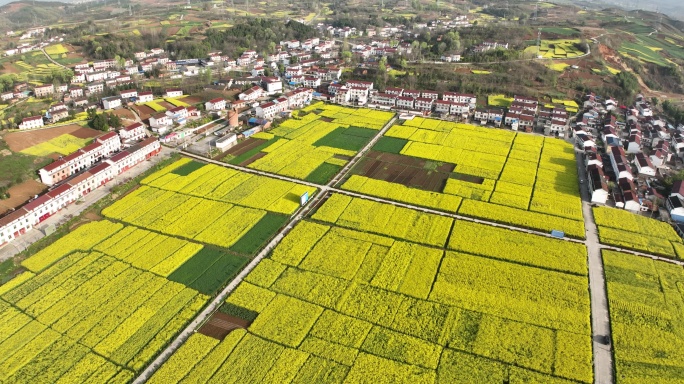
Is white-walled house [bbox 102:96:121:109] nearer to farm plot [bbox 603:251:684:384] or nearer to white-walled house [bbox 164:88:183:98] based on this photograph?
white-walled house [bbox 164:88:183:98]

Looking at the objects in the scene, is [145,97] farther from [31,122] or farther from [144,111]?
[31,122]

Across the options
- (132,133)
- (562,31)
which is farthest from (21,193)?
(562,31)

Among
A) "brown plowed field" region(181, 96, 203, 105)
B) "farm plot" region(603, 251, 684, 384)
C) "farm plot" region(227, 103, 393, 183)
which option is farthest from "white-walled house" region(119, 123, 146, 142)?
"farm plot" region(603, 251, 684, 384)

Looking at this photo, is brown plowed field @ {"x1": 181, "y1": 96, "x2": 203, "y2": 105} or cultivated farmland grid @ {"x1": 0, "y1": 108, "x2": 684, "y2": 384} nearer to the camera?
cultivated farmland grid @ {"x1": 0, "y1": 108, "x2": 684, "y2": 384}

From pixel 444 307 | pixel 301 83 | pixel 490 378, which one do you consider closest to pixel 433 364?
pixel 490 378

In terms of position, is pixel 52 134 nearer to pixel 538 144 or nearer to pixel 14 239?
pixel 14 239
